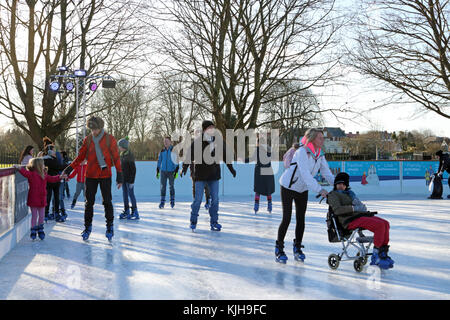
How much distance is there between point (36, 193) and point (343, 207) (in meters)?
4.22

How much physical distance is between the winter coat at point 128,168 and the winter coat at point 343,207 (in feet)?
18.2

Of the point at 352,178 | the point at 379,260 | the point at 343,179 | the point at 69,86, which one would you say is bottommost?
the point at 379,260

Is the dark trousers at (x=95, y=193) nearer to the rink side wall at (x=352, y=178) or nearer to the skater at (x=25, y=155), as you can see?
the skater at (x=25, y=155)

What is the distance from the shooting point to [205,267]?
17.7 ft

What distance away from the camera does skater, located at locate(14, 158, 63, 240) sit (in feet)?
23.0

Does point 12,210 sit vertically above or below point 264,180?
below

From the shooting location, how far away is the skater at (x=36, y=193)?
701cm

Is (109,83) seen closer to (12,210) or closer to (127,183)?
(127,183)

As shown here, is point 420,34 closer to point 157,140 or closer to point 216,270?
point 216,270

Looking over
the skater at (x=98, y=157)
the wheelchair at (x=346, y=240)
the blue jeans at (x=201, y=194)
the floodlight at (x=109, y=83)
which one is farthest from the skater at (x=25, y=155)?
the floodlight at (x=109, y=83)

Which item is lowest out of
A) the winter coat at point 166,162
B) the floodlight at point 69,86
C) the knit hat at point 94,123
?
the winter coat at point 166,162

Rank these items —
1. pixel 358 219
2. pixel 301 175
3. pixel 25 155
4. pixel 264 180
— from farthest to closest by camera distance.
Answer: pixel 264 180 → pixel 25 155 → pixel 301 175 → pixel 358 219

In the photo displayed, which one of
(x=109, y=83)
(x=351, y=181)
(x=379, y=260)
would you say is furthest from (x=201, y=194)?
(x=351, y=181)

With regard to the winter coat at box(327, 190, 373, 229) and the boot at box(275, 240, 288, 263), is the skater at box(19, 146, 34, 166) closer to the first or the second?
the boot at box(275, 240, 288, 263)
